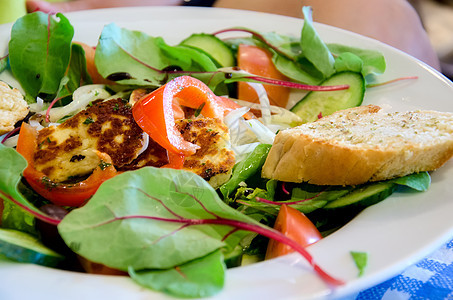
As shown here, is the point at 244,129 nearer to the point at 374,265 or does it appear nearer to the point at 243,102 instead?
the point at 243,102

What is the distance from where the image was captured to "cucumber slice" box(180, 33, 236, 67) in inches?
95.3

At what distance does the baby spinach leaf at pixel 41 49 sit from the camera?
217cm

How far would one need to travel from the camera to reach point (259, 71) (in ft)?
7.79

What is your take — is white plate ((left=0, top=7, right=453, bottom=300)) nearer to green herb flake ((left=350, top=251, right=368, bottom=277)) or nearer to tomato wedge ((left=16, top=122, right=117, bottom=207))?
green herb flake ((left=350, top=251, right=368, bottom=277))

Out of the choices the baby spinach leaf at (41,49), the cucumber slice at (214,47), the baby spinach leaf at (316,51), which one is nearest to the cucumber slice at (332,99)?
the baby spinach leaf at (316,51)

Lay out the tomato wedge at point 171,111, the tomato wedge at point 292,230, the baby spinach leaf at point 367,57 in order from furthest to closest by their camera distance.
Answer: the baby spinach leaf at point 367,57, the tomato wedge at point 171,111, the tomato wedge at point 292,230

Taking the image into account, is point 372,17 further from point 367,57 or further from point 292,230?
point 292,230

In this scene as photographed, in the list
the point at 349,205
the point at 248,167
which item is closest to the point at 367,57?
the point at 248,167

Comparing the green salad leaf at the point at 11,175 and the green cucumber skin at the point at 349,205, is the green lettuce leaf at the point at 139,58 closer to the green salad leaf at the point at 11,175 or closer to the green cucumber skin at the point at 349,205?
the green salad leaf at the point at 11,175

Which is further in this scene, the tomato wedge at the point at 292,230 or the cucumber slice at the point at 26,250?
the tomato wedge at the point at 292,230

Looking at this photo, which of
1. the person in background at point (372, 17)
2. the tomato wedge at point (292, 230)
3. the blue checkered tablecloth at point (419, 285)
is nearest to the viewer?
the tomato wedge at point (292, 230)

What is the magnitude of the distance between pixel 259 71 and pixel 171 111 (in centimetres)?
90

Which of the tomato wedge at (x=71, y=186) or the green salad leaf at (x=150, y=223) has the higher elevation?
the green salad leaf at (x=150, y=223)

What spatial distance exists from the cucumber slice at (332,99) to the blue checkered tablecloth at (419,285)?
898mm
